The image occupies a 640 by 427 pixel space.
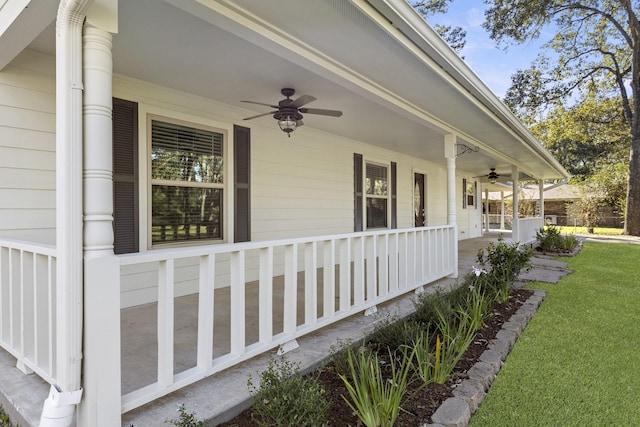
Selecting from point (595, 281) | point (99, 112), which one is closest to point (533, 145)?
point (595, 281)

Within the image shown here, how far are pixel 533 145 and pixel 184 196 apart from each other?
6.37 metres

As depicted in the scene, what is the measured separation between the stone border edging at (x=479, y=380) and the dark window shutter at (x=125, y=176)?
3082mm

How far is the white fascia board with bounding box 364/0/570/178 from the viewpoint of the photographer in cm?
244

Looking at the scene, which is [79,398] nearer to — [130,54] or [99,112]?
[99,112]

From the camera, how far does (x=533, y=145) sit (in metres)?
7.04

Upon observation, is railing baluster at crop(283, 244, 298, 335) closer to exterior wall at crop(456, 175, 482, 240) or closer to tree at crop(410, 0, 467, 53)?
exterior wall at crop(456, 175, 482, 240)

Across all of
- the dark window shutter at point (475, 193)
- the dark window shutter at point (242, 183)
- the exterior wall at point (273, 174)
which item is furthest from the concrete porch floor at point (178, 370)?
the dark window shutter at point (475, 193)

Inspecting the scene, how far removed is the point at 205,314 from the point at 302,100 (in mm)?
2305

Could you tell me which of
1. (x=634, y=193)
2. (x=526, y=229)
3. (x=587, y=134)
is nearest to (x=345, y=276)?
(x=526, y=229)

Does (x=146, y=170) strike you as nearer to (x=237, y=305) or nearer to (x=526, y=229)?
(x=237, y=305)

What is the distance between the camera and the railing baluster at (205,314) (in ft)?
6.95

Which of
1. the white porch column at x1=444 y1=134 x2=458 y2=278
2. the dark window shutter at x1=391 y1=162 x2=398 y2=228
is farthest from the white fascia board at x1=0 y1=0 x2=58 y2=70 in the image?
the dark window shutter at x1=391 y1=162 x2=398 y2=228

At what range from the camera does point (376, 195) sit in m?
7.57

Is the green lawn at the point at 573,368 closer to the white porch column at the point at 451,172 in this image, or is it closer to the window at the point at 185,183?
the white porch column at the point at 451,172
